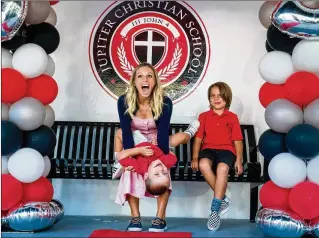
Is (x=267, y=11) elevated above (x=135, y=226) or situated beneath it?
elevated above

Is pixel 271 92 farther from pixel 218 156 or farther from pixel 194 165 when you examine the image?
pixel 194 165

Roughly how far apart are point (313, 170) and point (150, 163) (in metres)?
1.29

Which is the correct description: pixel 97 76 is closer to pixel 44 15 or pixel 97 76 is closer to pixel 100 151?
pixel 100 151

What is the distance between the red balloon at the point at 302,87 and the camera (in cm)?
543

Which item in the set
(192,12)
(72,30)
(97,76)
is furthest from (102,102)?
(192,12)

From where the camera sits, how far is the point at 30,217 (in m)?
5.61

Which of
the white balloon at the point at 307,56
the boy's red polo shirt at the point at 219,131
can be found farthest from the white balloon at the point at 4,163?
the white balloon at the point at 307,56

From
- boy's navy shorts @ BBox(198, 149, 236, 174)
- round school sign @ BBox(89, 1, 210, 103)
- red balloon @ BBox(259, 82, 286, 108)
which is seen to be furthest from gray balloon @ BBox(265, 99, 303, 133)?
round school sign @ BBox(89, 1, 210, 103)

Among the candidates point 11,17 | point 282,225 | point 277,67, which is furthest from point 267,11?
point 11,17

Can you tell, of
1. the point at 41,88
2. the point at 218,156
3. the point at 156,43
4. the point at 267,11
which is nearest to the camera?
the point at 41,88

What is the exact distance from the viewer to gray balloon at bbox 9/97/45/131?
5.55m

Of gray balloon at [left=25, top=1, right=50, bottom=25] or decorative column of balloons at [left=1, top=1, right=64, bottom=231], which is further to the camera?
gray balloon at [left=25, top=1, right=50, bottom=25]

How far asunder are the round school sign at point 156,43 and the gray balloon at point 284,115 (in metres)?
1.50

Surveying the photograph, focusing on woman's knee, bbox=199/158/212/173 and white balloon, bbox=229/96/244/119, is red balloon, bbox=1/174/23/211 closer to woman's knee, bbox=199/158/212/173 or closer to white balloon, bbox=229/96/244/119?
woman's knee, bbox=199/158/212/173
